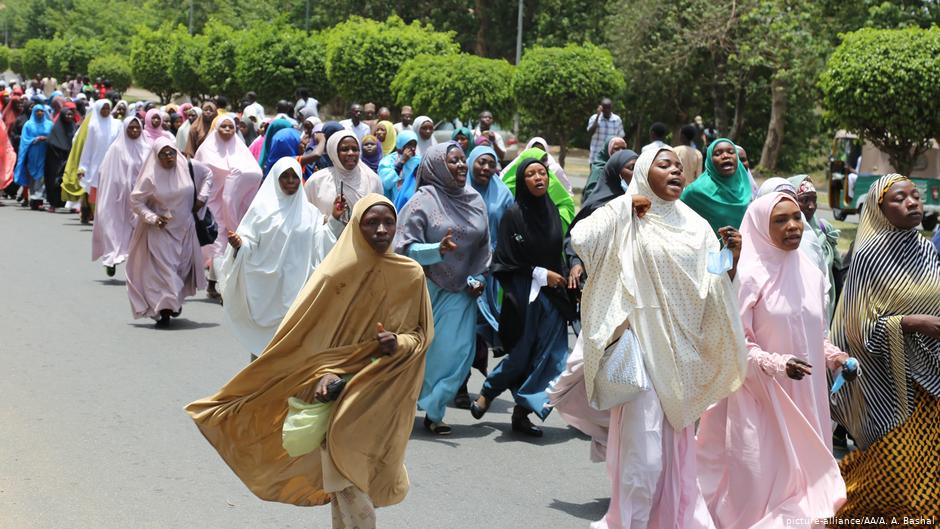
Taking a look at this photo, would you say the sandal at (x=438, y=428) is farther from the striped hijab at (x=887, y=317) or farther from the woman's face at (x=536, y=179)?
the striped hijab at (x=887, y=317)

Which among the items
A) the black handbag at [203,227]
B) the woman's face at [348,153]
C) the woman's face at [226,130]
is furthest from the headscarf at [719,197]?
the woman's face at [226,130]

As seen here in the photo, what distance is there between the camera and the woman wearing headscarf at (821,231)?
768 centimetres

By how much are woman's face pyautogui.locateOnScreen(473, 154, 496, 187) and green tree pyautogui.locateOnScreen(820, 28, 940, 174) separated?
11.8m

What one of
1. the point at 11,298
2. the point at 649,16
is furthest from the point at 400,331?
the point at 649,16

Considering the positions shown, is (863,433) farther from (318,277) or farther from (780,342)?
(318,277)

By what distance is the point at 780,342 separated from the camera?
5621 millimetres

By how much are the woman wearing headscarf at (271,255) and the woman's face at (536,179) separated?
5.35 ft

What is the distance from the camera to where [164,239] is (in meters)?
11.4

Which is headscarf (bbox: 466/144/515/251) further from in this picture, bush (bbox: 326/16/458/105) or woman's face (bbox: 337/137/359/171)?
bush (bbox: 326/16/458/105)

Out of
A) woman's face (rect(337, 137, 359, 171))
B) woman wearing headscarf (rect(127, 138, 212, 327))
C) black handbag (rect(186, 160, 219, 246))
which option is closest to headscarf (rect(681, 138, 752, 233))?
woman's face (rect(337, 137, 359, 171))

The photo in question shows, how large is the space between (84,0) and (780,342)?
80.6 m

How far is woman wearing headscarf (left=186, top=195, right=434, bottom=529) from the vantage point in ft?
16.9

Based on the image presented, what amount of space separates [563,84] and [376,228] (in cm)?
2063

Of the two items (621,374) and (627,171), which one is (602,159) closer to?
(627,171)
